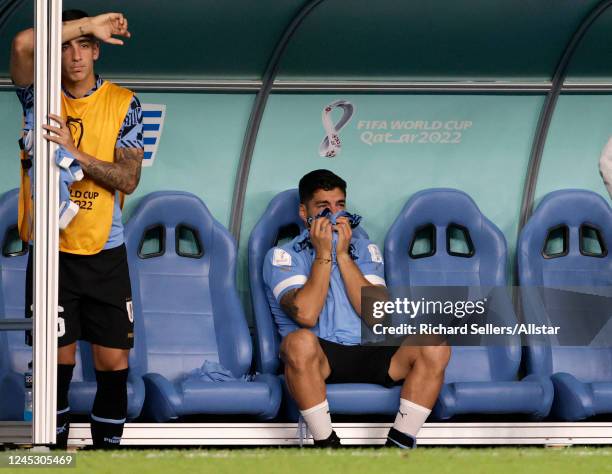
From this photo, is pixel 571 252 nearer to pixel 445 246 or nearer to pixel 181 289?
pixel 445 246

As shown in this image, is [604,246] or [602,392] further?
[604,246]

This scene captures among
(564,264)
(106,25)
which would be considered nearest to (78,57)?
(106,25)

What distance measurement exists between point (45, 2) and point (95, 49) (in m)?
0.78

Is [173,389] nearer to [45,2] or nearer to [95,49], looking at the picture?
[95,49]

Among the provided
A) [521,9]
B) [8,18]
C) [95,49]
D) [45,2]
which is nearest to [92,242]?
[95,49]

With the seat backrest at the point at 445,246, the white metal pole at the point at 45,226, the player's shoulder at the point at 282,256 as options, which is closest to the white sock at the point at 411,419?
the player's shoulder at the point at 282,256

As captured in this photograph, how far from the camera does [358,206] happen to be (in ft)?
20.0

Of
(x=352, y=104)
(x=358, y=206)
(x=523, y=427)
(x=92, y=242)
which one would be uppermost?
(x=352, y=104)

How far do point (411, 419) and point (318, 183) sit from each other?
1239mm

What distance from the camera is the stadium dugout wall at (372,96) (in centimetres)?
579

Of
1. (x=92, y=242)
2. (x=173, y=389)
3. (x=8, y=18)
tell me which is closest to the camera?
(x=92, y=242)

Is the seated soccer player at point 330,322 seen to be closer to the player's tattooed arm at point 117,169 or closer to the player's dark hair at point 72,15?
the player's tattooed arm at point 117,169

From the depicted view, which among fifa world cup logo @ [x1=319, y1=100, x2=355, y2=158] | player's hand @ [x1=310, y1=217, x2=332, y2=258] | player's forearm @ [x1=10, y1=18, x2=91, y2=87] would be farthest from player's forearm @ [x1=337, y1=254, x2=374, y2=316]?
player's forearm @ [x1=10, y1=18, x2=91, y2=87]

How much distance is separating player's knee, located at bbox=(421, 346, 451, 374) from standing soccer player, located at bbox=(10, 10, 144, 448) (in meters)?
1.25
